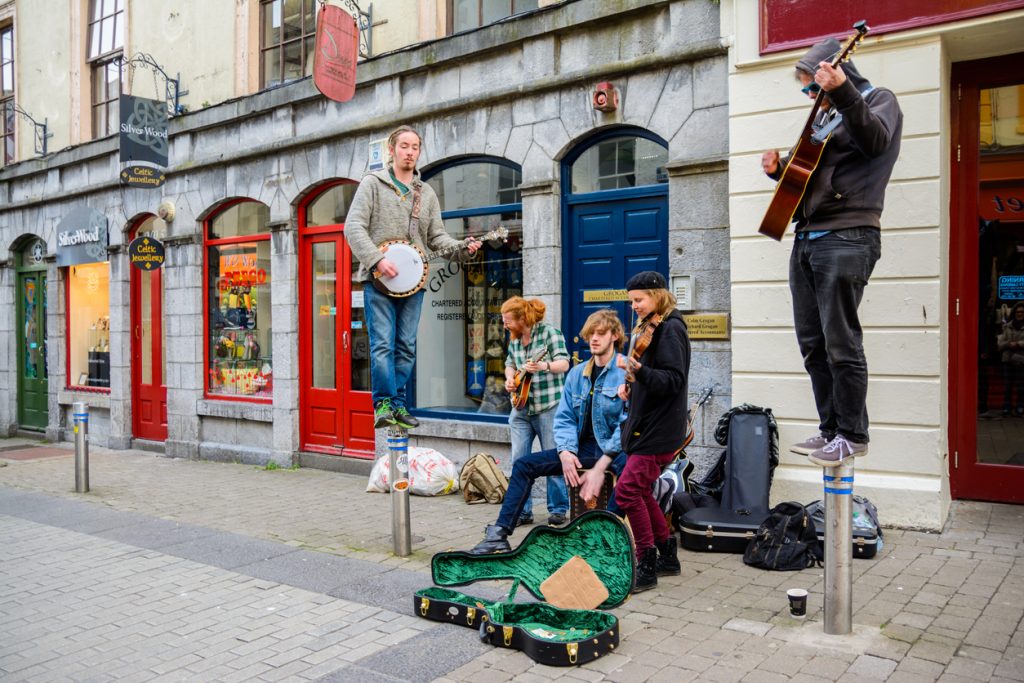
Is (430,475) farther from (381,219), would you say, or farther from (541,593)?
(541,593)

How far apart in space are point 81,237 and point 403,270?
36.6ft

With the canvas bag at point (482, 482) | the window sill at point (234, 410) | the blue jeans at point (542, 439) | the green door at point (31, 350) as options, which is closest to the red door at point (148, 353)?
the window sill at point (234, 410)

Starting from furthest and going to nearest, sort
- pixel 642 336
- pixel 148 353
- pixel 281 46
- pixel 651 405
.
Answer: pixel 148 353 < pixel 281 46 < pixel 651 405 < pixel 642 336

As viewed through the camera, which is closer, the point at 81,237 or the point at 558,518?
the point at 558,518

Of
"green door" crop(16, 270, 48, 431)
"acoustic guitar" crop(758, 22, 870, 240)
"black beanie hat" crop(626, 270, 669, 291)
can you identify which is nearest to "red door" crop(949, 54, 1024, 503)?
"black beanie hat" crop(626, 270, 669, 291)

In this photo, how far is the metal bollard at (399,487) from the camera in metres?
6.18

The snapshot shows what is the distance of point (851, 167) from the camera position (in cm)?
418

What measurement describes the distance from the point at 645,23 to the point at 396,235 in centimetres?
362

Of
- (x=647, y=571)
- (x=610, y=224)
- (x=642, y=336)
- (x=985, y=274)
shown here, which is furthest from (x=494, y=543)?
(x=985, y=274)

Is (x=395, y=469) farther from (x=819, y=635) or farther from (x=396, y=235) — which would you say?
(x=819, y=635)

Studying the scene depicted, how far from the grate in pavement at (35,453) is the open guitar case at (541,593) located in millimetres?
10294

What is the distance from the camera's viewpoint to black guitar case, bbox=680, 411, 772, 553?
611cm

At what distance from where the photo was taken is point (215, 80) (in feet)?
40.3

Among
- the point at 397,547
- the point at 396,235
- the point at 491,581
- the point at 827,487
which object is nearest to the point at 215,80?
the point at 396,235
